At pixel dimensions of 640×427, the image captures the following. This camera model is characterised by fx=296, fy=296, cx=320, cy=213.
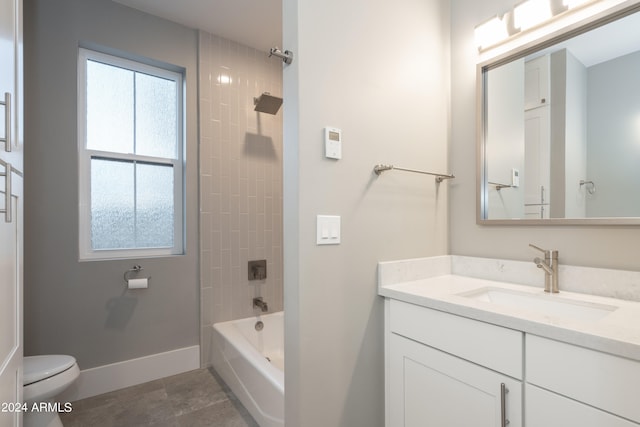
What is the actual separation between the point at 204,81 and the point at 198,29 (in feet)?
1.36

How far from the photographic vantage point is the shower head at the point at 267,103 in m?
2.38

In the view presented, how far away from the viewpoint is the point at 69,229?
6.26ft

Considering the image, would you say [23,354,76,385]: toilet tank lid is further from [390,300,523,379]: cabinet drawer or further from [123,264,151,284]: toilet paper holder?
[390,300,523,379]: cabinet drawer

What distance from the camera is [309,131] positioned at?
3.65 ft

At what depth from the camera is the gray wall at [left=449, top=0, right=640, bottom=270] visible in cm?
134

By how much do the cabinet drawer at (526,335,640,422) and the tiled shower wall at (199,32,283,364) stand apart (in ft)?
6.96

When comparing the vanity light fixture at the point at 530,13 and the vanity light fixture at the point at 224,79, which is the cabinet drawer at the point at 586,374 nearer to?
the vanity light fixture at the point at 530,13

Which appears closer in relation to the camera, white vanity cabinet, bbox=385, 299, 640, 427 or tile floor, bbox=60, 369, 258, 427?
white vanity cabinet, bbox=385, 299, 640, 427

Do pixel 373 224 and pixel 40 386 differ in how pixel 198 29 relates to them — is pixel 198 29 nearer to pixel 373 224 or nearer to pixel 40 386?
pixel 373 224

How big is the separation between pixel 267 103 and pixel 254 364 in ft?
6.33

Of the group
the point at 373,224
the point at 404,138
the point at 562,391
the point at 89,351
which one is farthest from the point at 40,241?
the point at 562,391

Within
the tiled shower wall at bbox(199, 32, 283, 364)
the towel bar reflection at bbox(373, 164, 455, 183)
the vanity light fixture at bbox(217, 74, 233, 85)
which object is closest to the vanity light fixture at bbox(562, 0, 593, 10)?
the towel bar reflection at bbox(373, 164, 455, 183)

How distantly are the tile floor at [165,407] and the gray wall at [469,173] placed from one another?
1607mm

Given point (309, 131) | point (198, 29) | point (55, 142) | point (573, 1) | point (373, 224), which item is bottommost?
point (373, 224)
